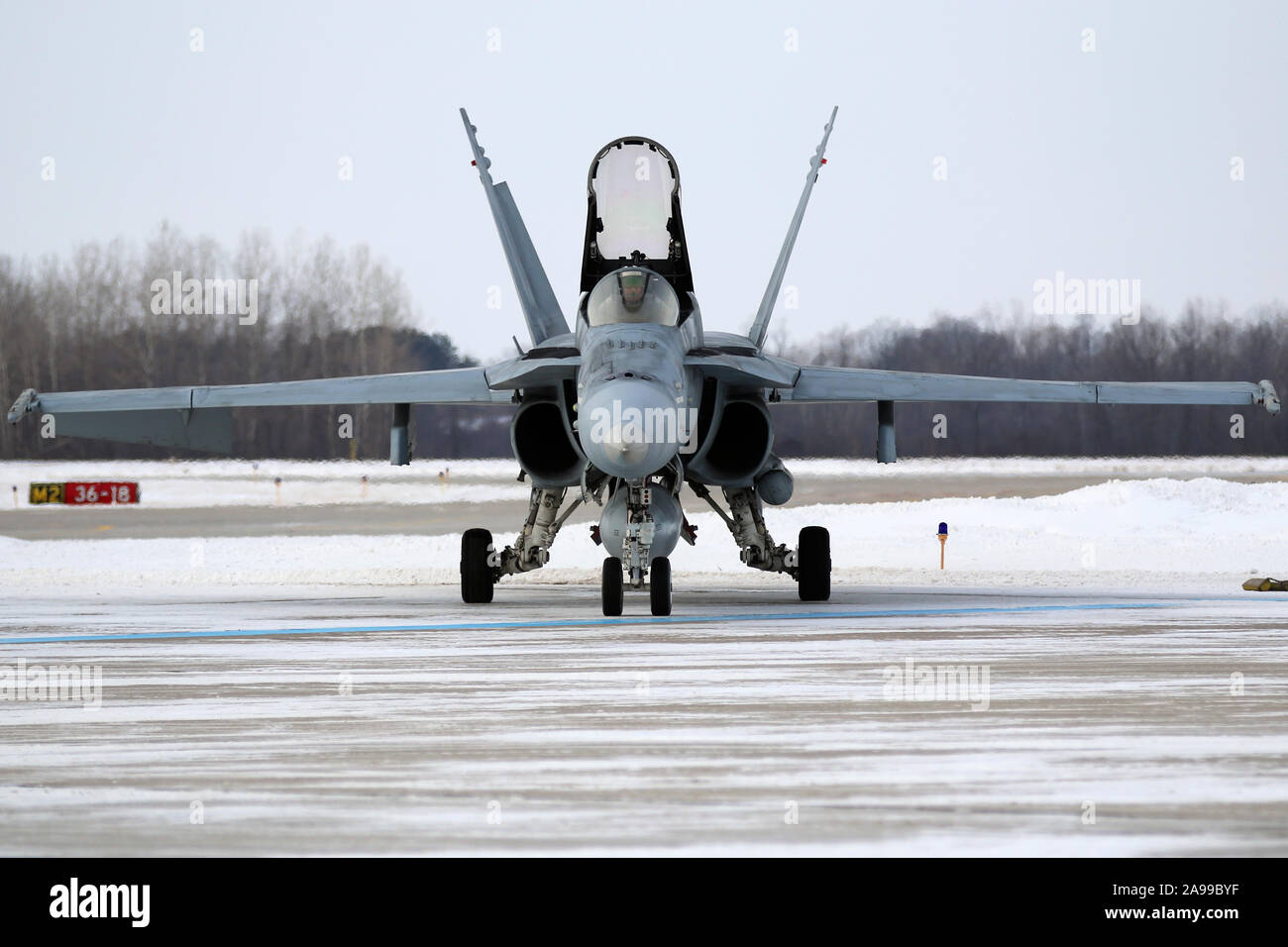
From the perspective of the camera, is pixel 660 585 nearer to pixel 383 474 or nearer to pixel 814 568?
pixel 814 568

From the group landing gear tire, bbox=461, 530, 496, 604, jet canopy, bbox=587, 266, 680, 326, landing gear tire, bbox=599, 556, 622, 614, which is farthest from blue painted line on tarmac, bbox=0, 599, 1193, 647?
landing gear tire, bbox=461, 530, 496, 604

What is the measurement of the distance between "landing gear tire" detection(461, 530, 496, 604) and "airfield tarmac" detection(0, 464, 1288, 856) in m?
1.91

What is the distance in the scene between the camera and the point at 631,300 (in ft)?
45.5

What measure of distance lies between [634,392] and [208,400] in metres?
5.00

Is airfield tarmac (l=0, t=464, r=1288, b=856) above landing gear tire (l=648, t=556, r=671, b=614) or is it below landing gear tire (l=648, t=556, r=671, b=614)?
below

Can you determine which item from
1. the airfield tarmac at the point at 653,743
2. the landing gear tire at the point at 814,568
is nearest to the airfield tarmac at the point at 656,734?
the airfield tarmac at the point at 653,743

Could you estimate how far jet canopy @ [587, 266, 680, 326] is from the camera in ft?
45.4

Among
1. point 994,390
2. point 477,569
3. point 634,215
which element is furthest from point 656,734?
point 994,390

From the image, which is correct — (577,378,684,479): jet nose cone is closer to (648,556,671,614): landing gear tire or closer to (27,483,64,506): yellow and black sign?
(648,556,671,614): landing gear tire

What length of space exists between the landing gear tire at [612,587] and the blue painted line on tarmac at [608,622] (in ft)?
0.67

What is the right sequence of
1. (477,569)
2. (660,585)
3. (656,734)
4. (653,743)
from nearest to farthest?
1. (653,743)
2. (656,734)
3. (660,585)
4. (477,569)

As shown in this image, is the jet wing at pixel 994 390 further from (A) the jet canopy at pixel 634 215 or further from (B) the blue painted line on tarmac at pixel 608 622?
(B) the blue painted line on tarmac at pixel 608 622

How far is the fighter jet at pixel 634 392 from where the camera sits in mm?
13406

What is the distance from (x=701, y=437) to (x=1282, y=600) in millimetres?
5314
